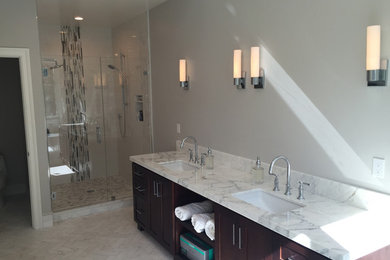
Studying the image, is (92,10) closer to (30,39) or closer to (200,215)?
(30,39)

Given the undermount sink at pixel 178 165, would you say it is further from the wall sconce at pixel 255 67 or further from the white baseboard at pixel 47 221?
the white baseboard at pixel 47 221

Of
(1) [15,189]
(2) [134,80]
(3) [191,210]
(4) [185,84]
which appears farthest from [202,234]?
(1) [15,189]

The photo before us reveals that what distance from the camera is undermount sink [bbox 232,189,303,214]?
225cm

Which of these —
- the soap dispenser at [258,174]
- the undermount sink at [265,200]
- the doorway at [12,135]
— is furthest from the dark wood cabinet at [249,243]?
the doorway at [12,135]

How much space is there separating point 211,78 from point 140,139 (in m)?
1.99

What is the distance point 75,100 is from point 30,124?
4.89 feet

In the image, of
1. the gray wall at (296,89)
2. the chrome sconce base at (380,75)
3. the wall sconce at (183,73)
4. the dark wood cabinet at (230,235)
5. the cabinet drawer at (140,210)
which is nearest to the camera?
the chrome sconce base at (380,75)

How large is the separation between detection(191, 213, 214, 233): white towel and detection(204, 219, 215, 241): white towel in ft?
0.23

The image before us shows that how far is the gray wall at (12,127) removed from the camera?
5047 millimetres

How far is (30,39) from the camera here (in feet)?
12.0

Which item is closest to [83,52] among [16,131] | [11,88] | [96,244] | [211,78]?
[11,88]

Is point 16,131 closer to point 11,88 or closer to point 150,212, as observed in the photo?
Result: point 11,88

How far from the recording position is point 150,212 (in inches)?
133

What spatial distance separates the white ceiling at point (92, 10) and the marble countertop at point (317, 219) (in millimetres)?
2614
